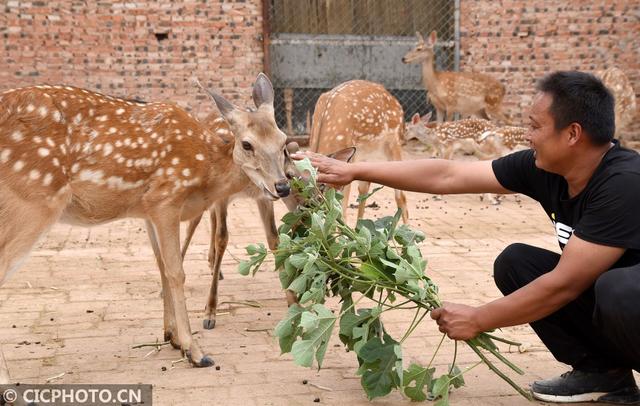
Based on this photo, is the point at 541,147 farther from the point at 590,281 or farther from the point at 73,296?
the point at 73,296

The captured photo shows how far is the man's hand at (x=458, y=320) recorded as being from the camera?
3.76 m

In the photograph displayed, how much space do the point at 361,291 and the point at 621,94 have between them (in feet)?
34.2

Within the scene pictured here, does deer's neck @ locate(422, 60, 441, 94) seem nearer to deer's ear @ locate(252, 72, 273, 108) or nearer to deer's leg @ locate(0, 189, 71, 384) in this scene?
deer's ear @ locate(252, 72, 273, 108)

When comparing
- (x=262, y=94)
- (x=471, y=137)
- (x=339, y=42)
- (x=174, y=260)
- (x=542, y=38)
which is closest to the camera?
(x=174, y=260)

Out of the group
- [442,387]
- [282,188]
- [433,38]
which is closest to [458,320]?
[442,387]

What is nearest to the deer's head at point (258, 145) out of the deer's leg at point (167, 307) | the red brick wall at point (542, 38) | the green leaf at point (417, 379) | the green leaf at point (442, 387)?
the deer's leg at point (167, 307)

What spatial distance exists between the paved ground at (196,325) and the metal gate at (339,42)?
18.4 ft

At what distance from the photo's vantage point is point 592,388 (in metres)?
4.12

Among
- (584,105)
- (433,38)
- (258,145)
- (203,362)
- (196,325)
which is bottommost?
(196,325)

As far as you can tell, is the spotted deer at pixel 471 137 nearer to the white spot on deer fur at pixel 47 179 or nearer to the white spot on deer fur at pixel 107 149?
the white spot on deer fur at pixel 107 149

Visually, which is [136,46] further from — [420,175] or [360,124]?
[420,175]

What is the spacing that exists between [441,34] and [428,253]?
7853mm

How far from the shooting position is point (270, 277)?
7043 millimetres

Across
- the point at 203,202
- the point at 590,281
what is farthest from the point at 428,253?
the point at 590,281
